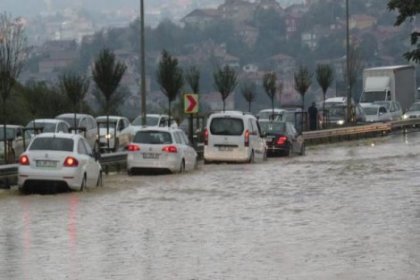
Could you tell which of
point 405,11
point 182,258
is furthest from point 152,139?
point 182,258

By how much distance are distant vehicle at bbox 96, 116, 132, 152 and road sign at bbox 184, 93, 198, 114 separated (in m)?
2.92

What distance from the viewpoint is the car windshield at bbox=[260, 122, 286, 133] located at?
45625 mm

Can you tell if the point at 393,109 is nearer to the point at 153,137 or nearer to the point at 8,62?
the point at 8,62

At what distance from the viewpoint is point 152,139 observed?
34.5 metres

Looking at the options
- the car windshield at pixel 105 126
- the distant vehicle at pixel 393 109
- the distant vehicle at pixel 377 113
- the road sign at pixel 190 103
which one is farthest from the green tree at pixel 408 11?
the distant vehicle at pixel 393 109

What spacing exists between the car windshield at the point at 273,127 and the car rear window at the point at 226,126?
5625 millimetres

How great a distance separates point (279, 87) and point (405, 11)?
1761 inches

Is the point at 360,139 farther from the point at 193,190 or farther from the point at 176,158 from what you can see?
the point at 193,190

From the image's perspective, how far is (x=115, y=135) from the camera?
48062mm

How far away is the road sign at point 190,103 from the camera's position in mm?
46031

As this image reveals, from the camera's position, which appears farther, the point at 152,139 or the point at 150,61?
the point at 150,61

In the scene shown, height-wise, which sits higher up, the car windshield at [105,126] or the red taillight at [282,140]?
the car windshield at [105,126]

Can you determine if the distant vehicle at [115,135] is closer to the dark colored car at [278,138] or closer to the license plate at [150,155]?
the dark colored car at [278,138]

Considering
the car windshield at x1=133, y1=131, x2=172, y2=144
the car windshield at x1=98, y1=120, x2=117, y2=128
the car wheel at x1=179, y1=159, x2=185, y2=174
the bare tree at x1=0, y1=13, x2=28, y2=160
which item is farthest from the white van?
the car windshield at x1=98, y1=120, x2=117, y2=128
